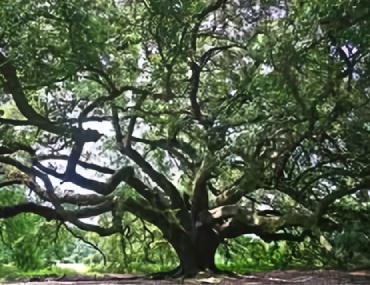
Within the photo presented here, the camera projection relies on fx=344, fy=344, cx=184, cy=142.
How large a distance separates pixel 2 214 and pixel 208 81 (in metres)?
1.22

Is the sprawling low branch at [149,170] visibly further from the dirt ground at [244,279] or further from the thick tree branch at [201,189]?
the dirt ground at [244,279]

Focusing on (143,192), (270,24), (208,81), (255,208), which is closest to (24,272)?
(143,192)

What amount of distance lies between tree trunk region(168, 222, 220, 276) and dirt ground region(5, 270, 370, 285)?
2.1 inches

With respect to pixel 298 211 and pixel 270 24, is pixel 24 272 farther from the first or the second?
pixel 270 24

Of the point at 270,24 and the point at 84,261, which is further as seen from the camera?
the point at 270,24

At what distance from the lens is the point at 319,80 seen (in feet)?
5.70

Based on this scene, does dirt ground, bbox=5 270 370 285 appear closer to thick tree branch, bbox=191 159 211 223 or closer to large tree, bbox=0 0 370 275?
large tree, bbox=0 0 370 275

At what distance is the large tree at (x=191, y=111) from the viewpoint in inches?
66.3

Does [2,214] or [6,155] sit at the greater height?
[6,155]

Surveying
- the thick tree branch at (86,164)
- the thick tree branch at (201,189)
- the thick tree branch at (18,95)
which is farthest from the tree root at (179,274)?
the thick tree branch at (18,95)

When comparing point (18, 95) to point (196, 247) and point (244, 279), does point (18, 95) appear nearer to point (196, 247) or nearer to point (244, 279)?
point (196, 247)

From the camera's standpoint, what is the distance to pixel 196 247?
1.66m

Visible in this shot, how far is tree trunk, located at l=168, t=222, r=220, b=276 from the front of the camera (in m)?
1.65

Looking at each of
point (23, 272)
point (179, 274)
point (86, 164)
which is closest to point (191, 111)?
point (86, 164)
